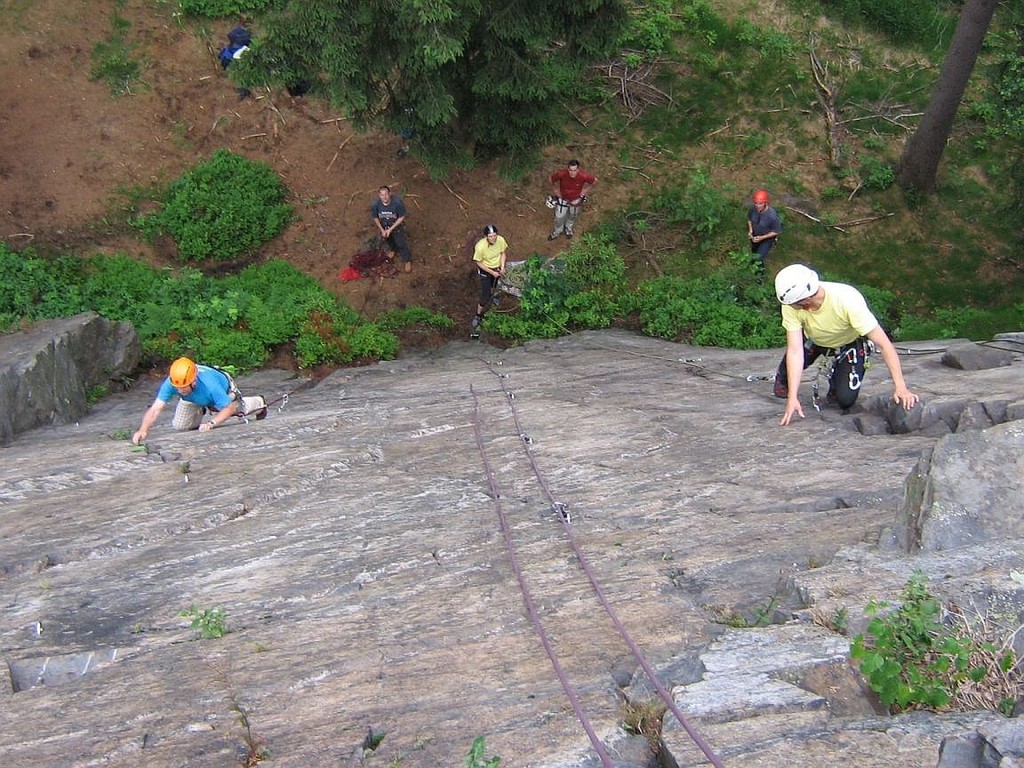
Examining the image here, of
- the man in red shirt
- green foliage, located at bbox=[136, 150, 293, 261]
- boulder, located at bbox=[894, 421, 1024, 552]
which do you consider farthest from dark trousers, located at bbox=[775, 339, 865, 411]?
green foliage, located at bbox=[136, 150, 293, 261]

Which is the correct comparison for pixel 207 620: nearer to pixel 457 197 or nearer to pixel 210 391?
pixel 210 391

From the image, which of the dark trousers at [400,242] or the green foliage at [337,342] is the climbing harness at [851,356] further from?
the dark trousers at [400,242]

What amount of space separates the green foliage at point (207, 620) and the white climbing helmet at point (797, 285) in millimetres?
4611

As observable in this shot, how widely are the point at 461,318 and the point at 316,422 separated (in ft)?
18.9

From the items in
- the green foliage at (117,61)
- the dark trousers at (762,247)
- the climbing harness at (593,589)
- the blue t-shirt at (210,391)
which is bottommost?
the climbing harness at (593,589)

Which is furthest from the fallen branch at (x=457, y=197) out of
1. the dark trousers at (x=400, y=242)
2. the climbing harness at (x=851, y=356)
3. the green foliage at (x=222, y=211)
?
the climbing harness at (x=851, y=356)

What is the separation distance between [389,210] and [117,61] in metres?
7.01

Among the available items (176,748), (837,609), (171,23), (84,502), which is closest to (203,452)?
(84,502)

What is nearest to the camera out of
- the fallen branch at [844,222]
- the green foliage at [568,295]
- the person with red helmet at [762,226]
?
the green foliage at [568,295]

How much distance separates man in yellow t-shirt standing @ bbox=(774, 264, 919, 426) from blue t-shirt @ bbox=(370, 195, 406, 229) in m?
7.95

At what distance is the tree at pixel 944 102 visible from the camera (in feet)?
44.0

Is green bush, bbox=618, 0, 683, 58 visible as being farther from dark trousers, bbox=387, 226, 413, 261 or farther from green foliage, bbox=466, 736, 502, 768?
green foliage, bbox=466, 736, 502, 768

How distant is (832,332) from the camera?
23.0ft

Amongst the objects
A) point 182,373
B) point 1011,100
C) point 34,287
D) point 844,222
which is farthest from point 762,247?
point 34,287
